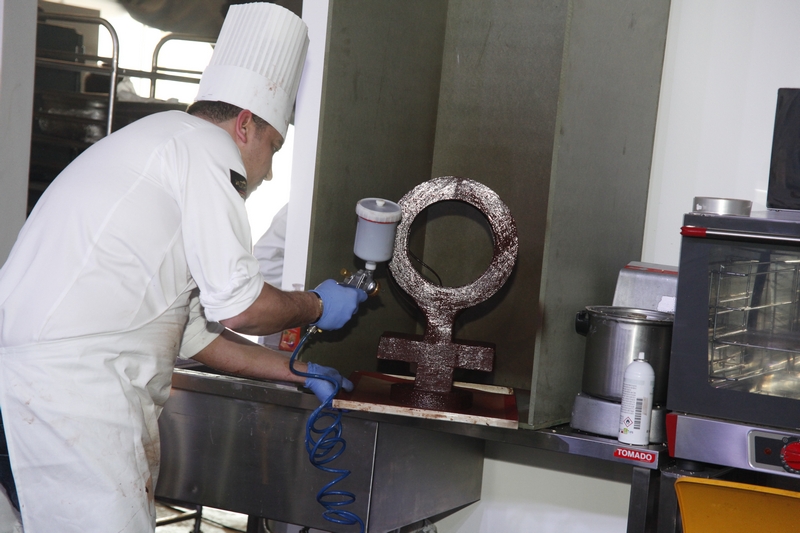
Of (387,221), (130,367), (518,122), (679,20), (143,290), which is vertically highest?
(679,20)

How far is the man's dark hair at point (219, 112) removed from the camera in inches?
59.7

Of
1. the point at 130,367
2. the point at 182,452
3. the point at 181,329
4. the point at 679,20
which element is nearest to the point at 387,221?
the point at 181,329

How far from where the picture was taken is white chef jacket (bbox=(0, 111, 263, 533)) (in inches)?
49.8

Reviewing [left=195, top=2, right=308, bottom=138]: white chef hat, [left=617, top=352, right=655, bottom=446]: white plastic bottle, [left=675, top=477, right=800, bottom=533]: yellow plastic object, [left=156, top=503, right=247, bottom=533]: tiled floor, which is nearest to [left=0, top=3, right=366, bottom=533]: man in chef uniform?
[left=195, top=2, right=308, bottom=138]: white chef hat

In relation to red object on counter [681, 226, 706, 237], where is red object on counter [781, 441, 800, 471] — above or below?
below

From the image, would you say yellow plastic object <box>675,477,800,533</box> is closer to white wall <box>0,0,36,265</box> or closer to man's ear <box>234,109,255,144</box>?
man's ear <box>234,109,255,144</box>

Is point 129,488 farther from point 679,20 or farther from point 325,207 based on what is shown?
point 679,20

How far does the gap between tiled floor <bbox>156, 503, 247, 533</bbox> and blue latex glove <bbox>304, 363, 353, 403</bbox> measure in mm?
1578

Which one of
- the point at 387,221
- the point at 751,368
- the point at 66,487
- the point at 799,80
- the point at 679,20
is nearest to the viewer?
the point at 66,487

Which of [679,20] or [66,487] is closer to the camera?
[66,487]

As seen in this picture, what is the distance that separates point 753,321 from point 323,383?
85 cm

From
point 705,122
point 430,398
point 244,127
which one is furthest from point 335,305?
point 705,122

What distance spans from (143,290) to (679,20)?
1463mm

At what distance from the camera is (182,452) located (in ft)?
5.56
